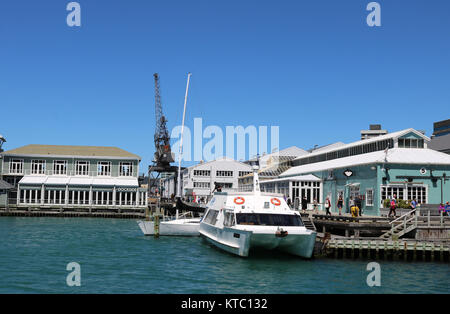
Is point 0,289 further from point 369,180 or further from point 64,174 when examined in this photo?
point 64,174

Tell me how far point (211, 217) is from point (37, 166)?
157 ft

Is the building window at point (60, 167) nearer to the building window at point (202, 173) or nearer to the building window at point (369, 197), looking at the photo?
the building window at point (202, 173)

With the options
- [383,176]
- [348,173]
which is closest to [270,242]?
[383,176]

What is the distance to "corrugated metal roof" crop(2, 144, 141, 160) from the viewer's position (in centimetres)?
7194

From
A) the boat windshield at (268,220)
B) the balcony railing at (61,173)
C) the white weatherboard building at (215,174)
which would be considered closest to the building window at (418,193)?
the boat windshield at (268,220)

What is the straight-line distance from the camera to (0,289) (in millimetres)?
17609

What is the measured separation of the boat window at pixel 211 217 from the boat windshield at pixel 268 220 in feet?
17.6

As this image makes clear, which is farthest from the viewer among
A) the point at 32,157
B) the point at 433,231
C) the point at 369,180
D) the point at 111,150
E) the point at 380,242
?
the point at 111,150

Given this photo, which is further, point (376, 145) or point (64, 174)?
point (64, 174)

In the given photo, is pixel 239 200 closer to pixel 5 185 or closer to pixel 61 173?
pixel 5 185

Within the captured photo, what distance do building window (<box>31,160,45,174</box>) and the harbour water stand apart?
4302 cm

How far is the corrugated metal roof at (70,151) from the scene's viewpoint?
71938mm
